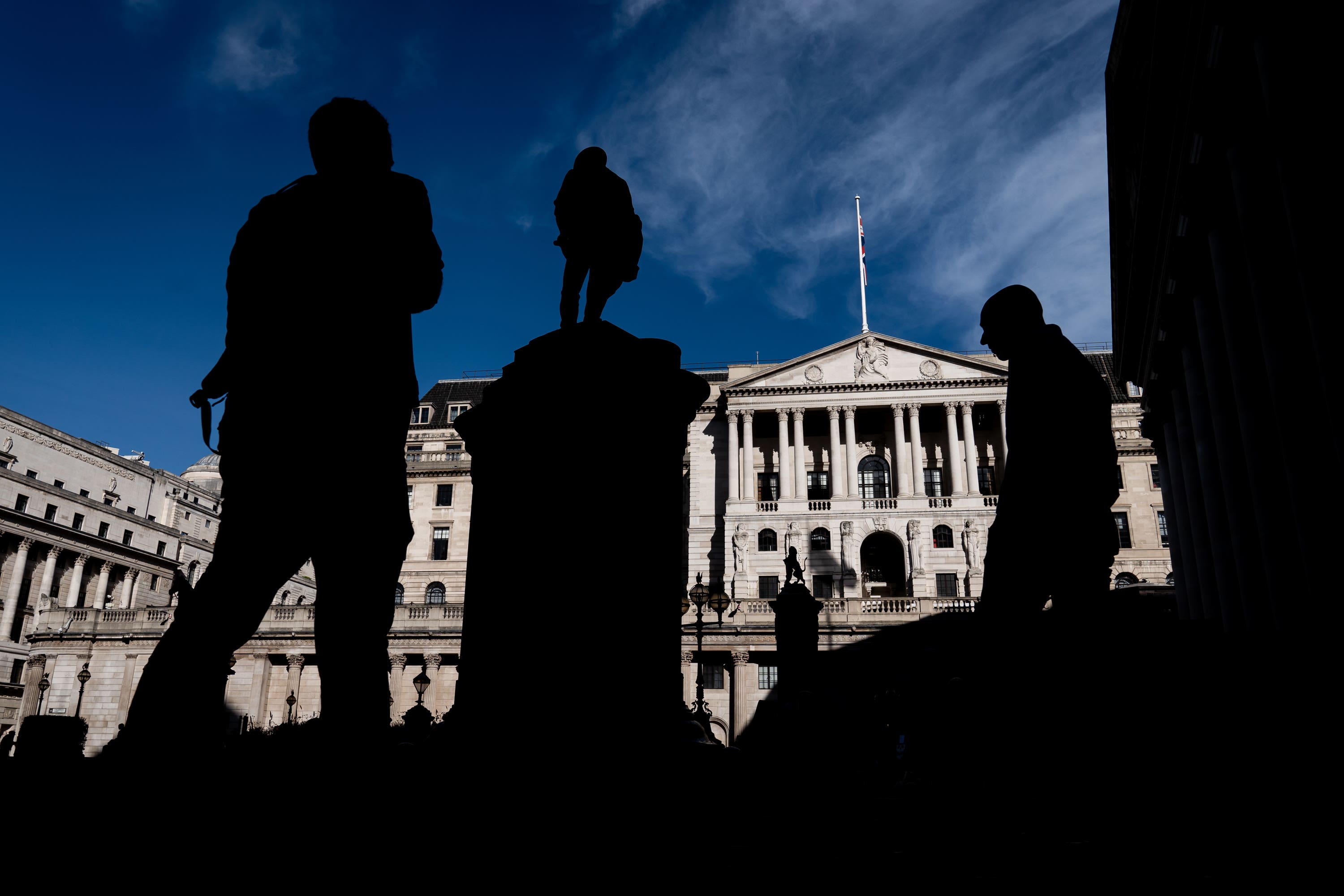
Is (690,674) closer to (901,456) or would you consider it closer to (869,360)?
(901,456)

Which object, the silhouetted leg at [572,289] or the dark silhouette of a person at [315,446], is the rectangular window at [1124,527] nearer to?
the silhouetted leg at [572,289]

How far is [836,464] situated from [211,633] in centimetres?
5279

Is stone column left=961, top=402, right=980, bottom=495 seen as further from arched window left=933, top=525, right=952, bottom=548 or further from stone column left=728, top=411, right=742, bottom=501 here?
stone column left=728, top=411, right=742, bottom=501

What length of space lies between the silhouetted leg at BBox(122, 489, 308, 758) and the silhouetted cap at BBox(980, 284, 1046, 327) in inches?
181

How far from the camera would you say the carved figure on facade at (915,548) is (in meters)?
50.0

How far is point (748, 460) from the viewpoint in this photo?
5528cm

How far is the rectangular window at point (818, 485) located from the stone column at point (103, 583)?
51910 mm

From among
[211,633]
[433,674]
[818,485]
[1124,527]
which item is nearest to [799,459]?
[818,485]

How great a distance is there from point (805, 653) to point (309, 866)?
52.3ft

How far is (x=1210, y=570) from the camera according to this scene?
25.5 metres

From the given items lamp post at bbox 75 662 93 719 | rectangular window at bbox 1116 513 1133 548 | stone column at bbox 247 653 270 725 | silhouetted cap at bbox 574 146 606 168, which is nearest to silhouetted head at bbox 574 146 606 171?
silhouetted cap at bbox 574 146 606 168

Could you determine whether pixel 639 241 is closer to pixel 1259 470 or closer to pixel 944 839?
pixel 944 839

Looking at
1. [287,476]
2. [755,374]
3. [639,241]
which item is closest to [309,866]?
[287,476]

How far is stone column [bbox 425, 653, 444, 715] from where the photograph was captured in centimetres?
3919
